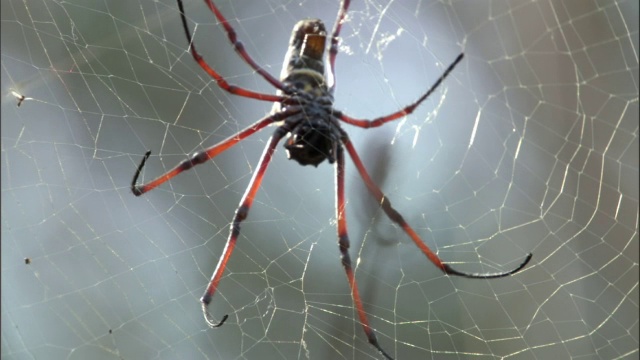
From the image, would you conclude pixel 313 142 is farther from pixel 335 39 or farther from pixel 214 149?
pixel 335 39

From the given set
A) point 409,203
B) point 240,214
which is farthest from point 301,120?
point 409,203

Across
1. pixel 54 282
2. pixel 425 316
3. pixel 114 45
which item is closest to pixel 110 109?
pixel 114 45

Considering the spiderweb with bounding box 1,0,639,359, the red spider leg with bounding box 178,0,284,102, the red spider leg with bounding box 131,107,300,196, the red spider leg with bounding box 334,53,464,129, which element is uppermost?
the red spider leg with bounding box 178,0,284,102

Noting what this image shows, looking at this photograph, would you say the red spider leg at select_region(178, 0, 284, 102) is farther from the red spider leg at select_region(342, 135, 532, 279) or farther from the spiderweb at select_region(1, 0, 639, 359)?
the spiderweb at select_region(1, 0, 639, 359)

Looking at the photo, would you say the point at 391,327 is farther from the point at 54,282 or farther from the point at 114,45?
the point at 114,45

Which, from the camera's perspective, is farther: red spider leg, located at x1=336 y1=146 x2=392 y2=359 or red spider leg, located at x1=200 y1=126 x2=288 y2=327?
red spider leg, located at x1=336 y1=146 x2=392 y2=359

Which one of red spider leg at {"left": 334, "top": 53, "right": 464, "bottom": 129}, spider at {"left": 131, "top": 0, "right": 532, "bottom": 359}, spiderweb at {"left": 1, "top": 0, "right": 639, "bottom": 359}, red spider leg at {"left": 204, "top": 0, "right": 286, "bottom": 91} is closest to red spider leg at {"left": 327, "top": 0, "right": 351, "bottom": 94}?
spider at {"left": 131, "top": 0, "right": 532, "bottom": 359}
